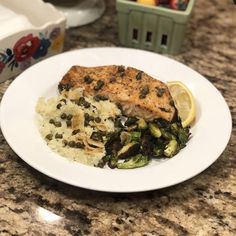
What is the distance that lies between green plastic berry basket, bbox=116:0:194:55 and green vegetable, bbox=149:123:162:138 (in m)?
0.41

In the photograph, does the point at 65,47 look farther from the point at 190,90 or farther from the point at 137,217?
the point at 137,217

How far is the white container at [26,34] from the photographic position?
127 cm

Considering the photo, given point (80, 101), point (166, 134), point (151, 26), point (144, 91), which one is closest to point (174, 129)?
point (166, 134)

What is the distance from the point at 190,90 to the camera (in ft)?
4.13

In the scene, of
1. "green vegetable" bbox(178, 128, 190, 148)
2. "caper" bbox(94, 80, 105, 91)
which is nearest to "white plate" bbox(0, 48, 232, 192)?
"green vegetable" bbox(178, 128, 190, 148)

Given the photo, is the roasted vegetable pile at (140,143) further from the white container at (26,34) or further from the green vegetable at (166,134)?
the white container at (26,34)

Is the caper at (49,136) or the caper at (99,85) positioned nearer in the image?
the caper at (49,136)

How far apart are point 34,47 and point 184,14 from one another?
1.46 ft

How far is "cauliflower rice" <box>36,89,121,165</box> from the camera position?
1046mm

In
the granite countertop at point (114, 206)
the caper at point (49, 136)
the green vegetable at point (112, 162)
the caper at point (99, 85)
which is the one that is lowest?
the granite countertop at point (114, 206)

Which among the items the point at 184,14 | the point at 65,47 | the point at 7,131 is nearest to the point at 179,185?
the point at 7,131

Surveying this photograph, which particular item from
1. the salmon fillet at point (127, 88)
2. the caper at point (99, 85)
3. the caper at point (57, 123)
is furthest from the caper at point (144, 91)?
the caper at point (57, 123)

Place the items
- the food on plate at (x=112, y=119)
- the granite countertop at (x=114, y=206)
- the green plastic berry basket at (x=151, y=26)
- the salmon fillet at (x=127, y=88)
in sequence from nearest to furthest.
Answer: the granite countertop at (x=114, y=206) < the food on plate at (x=112, y=119) < the salmon fillet at (x=127, y=88) < the green plastic berry basket at (x=151, y=26)

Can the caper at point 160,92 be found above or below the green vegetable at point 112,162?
above
